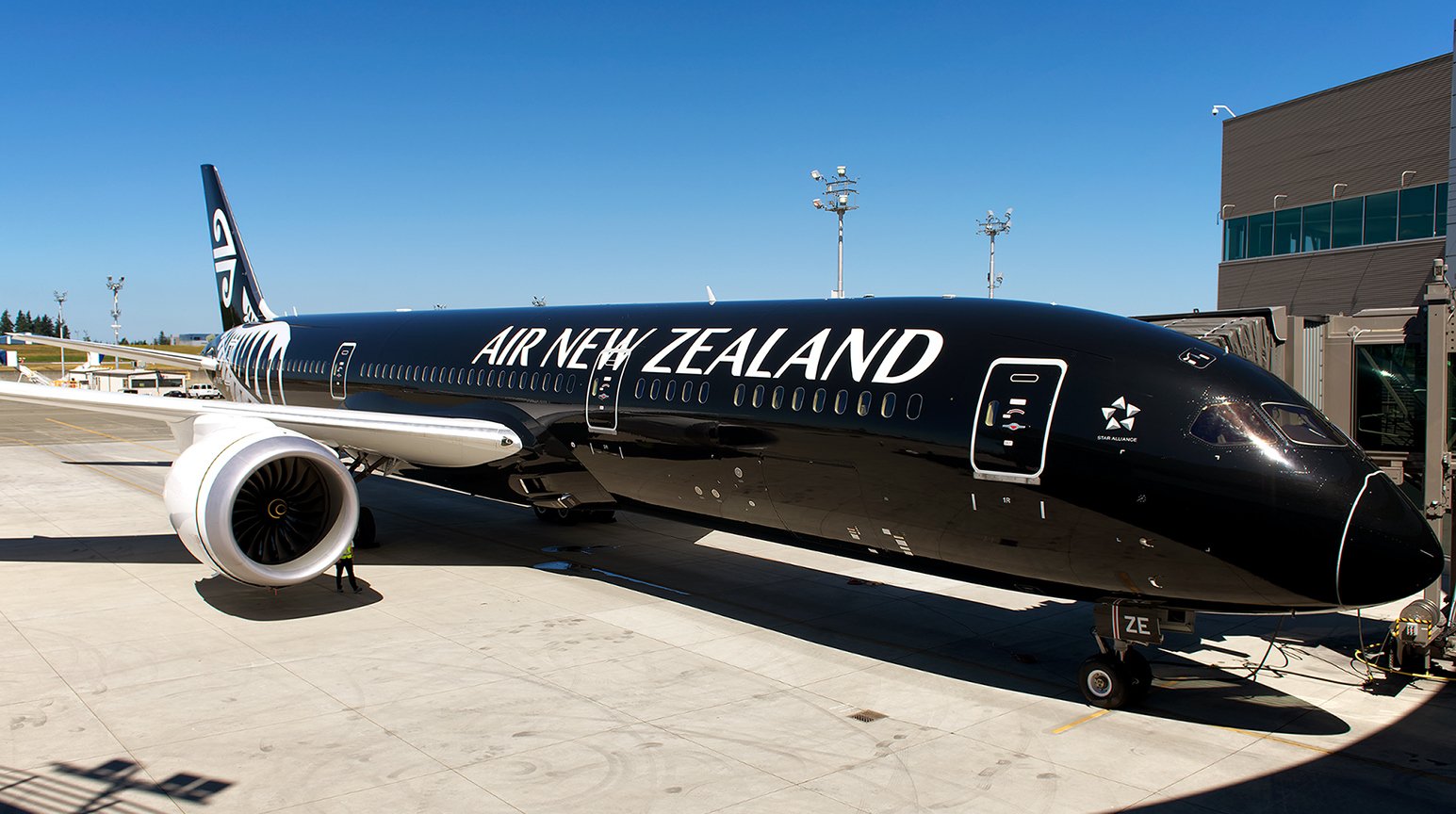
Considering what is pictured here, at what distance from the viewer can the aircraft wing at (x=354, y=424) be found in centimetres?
1384

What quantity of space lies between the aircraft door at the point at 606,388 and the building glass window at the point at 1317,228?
23394mm

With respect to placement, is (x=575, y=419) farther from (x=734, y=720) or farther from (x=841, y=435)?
(x=734, y=720)

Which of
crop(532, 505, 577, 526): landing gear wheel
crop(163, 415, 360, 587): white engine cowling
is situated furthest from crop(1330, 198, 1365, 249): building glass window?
crop(163, 415, 360, 587): white engine cowling

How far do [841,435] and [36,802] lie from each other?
7.37m

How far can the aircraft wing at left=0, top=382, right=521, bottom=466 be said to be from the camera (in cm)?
1384

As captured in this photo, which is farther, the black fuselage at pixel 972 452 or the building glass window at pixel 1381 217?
the building glass window at pixel 1381 217

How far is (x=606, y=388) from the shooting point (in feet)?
43.8

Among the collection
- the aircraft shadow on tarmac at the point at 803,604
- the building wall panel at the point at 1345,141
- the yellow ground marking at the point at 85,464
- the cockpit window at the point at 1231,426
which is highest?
the building wall panel at the point at 1345,141

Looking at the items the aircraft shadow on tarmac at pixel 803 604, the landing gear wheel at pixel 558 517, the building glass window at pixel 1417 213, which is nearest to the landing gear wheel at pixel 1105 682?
the aircraft shadow on tarmac at pixel 803 604

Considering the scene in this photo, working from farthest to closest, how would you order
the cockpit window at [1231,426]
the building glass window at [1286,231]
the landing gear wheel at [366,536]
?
the building glass window at [1286,231]
the landing gear wheel at [366,536]
the cockpit window at [1231,426]

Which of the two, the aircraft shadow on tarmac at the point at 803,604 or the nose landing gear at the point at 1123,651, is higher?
the nose landing gear at the point at 1123,651

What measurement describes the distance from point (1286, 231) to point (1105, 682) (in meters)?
24.7

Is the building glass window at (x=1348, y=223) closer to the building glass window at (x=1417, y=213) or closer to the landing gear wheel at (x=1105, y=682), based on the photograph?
the building glass window at (x=1417, y=213)

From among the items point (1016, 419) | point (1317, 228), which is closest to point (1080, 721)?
point (1016, 419)
